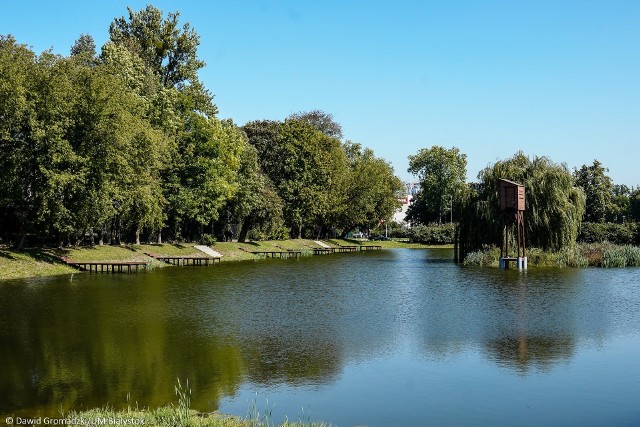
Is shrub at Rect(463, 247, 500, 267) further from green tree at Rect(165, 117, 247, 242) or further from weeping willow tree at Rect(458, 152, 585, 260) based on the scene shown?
green tree at Rect(165, 117, 247, 242)

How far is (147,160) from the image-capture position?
172ft

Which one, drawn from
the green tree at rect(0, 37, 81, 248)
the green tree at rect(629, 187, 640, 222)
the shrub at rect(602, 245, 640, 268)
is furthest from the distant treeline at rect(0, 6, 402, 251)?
the green tree at rect(629, 187, 640, 222)

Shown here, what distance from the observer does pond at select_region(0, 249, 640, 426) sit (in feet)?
46.1

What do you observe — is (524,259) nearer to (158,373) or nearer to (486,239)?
(486,239)

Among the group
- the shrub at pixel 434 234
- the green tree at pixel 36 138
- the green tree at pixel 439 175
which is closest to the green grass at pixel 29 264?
the green tree at pixel 36 138

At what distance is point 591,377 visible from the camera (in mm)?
16453

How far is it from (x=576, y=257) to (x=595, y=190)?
171 feet

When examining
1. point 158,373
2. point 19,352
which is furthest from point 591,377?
point 19,352

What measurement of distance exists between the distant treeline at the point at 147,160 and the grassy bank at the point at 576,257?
29.0m

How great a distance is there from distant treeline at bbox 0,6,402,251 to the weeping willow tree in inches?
1069

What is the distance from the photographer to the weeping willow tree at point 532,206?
169 feet

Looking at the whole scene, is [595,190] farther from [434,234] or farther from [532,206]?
[532,206]

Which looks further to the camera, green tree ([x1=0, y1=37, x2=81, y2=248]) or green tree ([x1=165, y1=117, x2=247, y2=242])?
green tree ([x1=165, y1=117, x2=247, y2=242])

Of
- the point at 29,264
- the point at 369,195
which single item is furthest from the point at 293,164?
the point at 29,264
